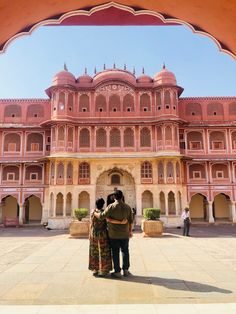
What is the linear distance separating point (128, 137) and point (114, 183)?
13.0ft

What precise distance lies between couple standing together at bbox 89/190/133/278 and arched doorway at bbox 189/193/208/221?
2135 centimetres

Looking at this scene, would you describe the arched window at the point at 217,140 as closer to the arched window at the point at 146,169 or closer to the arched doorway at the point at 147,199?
the arched window at the point at 146,169

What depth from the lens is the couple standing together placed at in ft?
19.1

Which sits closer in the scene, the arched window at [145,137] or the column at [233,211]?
the arched window at [145,137]

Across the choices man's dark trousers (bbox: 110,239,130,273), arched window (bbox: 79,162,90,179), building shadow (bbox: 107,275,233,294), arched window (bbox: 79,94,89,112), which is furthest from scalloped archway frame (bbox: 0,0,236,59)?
arched window (bbox: 79,94,89,112)

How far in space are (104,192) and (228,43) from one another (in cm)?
2028

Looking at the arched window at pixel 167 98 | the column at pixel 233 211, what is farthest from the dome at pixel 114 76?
the column at pixel 233 211

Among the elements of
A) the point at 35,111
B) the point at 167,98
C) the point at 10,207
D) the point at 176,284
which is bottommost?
the point at 176,284

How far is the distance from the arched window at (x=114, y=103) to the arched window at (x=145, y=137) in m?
2.83

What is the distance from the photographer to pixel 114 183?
23938mm

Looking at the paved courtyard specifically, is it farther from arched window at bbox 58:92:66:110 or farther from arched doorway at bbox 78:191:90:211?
arched window at bbox 58:92:66:110

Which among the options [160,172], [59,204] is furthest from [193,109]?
[59,204]

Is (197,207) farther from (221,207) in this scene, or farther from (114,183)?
(114,183)

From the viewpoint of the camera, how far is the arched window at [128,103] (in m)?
23.9
